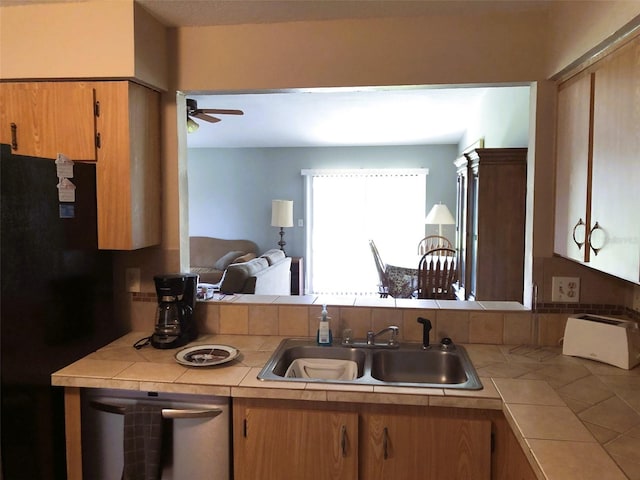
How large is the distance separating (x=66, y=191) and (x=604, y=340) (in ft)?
6.92

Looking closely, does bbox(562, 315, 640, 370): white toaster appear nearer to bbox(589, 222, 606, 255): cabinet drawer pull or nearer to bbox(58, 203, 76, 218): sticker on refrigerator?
bbox(589, 222, 606, 255): cabinet drawer pull

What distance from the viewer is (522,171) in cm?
302

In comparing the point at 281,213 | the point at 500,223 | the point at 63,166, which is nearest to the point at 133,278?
the point at 63,166

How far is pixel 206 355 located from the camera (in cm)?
178

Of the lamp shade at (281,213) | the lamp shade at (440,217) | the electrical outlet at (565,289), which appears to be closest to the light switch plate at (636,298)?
the electrical outlet at (565,289)

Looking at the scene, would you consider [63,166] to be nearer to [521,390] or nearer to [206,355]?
[206,355]

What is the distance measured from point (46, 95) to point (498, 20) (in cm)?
191

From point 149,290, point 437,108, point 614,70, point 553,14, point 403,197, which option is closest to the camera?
point 614,70

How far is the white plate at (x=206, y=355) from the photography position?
1.66 m

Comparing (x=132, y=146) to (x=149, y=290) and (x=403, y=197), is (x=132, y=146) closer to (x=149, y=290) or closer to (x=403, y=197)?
(x=149, y=290)

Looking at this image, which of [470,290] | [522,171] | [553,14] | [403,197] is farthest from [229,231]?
[553,14]

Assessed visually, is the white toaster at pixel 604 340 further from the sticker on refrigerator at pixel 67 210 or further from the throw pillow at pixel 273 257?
the throw pillow at pixel 273 257

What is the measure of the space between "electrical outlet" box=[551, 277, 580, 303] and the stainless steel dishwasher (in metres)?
1.42

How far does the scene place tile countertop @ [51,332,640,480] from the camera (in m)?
1.07
